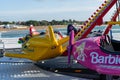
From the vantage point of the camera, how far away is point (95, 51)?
22.5 feet

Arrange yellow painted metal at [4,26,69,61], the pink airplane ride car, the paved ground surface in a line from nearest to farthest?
the pink airplane ride car, the paved ground surface, yellow painted metal at [4,26,69,61]

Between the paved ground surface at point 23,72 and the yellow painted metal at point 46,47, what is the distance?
0.35m

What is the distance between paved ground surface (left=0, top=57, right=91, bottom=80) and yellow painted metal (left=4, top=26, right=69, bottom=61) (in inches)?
13.8

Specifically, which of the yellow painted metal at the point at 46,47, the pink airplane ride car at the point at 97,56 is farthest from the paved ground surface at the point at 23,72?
the pink airplane ride car at the point at 97,56

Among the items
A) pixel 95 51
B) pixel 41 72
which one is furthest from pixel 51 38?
pixel 95 51

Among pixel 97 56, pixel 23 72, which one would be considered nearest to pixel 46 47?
pixel 23 72

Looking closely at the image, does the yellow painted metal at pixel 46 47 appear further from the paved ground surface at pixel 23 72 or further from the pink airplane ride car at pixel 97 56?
the pink airplane ride car at pixel 97 56

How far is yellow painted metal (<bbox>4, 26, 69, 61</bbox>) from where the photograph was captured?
921cm

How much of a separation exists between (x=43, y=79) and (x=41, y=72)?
98 cm

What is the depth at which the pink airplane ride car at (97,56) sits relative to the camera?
6602 mm

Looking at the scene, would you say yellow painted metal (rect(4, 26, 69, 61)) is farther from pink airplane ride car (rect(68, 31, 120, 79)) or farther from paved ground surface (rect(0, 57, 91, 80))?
pink airplane ride car (rect(68, 31, 120, 79))

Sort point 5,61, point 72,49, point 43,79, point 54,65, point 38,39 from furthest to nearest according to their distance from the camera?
point 5,61, point 38,39, point 54,65, point 43,79, point 72,49

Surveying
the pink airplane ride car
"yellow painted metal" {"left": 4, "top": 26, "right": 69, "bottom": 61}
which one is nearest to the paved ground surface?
"yellow painted metal" {"left": 4, "top": 26, "right": 69, "bottom": 61}

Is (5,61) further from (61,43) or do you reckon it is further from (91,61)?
(91,61)
